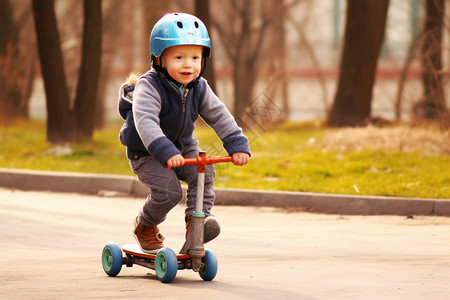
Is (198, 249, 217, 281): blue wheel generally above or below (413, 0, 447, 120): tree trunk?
below

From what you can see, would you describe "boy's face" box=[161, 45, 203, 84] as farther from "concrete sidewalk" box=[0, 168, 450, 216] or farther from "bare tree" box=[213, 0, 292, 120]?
"bare tree" box=[213, 0, 292, 120]

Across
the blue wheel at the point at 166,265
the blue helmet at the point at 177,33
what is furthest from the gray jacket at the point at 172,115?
the blue wheel at the point at 166,265

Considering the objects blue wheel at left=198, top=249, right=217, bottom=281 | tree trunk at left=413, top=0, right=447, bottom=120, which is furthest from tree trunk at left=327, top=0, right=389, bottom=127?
blue wheel at left=198, top=249, right=217, bottom=281

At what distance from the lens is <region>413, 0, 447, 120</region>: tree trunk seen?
41.7 ft

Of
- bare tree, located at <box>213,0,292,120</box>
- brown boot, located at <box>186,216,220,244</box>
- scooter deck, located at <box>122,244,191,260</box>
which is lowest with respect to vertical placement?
scooter deck, located at <box>122,244,191,260</box>

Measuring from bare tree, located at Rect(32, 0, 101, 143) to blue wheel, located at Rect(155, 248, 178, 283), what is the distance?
31.3 ft

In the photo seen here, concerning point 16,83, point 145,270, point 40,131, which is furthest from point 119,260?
point 16,83

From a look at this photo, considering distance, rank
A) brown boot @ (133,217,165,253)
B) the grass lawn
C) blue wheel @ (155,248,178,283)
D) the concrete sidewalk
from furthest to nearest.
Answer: the grass lawn < the concrete sidewalk < brown boot @ (133,217,165,253) < blue wheel @ (155,248,178,283)

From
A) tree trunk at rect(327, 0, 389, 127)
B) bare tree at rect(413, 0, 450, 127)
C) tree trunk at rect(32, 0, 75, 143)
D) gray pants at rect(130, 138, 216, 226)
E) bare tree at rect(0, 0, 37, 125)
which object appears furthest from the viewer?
bare tree at rect(0, 0, 37, 125)

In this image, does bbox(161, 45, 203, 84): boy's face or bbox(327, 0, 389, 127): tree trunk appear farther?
bbox(327, 0, 389, 127): tree trunk

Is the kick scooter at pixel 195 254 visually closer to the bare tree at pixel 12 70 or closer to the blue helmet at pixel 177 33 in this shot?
the blue helmet at pixel 177 33

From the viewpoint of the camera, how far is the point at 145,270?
6066mm

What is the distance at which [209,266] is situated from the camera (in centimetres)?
541

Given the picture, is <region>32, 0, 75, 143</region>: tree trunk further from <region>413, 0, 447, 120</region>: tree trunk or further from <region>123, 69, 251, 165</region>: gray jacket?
<region>123, 69, 251, 165</region>: gray jacket
